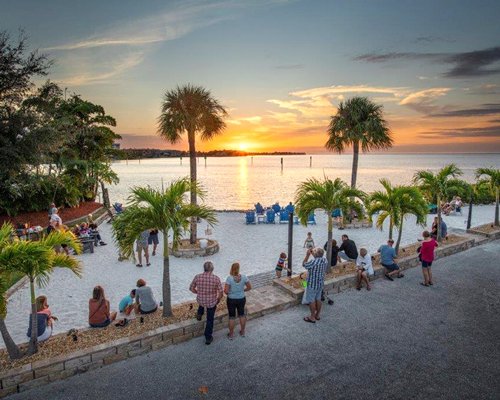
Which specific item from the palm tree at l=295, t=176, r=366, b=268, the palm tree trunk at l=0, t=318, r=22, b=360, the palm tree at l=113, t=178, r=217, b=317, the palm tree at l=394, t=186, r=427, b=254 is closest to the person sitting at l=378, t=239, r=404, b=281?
the palm tree at l=394, t=186, r=427, b=254

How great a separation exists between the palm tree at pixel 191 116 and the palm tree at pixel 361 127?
29.7 feet

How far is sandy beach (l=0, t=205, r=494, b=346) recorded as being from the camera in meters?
8.75

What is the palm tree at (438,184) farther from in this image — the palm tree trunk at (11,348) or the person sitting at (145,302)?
the palm tree trunk at (11,348)

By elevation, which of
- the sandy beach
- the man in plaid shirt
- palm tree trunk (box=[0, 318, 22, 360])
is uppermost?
the man in plaid shirt

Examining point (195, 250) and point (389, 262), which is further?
point (195, 250)

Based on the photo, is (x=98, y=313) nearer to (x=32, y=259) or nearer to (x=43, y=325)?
(x=43, y=325)

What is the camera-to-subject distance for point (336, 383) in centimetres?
546

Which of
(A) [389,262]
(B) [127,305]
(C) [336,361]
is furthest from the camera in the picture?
(A) [389,262]

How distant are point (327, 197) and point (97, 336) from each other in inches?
269

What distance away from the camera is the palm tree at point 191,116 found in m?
14.3

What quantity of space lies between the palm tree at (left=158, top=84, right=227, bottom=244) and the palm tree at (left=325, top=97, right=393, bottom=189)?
29.7 ft

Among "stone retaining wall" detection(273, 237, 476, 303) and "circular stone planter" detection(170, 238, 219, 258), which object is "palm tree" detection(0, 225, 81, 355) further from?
"circular stone planter" detection(170, 238, 219, 258)

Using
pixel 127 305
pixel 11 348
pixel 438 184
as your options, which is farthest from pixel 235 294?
pixel 438 184

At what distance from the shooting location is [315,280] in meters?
7.55
